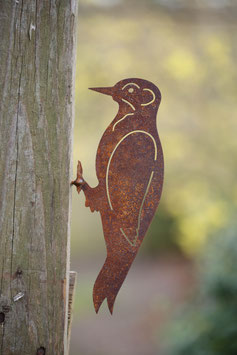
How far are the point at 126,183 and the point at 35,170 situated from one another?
0.91ft

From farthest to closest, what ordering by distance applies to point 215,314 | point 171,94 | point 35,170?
point 171,94 → point 215,314 → point 35,170

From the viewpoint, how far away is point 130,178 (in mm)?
1307

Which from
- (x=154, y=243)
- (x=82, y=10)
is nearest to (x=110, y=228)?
(x=82, y=10)

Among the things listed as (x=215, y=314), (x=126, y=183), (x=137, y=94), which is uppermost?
(x=137, y=94)

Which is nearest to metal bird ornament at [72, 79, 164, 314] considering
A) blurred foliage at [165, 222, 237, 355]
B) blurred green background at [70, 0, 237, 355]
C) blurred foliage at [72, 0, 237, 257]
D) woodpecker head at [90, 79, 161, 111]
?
woodpecker head at [90, 79, 161, 111]

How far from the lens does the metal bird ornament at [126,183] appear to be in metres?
1.30

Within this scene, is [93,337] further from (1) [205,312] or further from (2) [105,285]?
(2) [105,285]

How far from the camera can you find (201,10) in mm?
5875

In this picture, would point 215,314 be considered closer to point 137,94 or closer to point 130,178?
point 130,178

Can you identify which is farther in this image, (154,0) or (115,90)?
(154,0)

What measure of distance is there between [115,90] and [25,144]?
13.0 inches

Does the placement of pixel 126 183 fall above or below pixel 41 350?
above

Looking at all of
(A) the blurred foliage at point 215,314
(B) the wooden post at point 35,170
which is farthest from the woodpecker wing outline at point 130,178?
(A) the blurred foliage at point 215,314

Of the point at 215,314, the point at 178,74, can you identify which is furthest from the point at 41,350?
the point at 178,74
